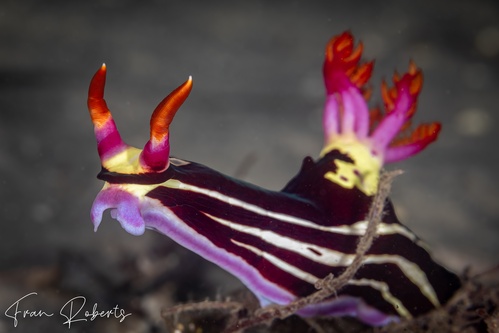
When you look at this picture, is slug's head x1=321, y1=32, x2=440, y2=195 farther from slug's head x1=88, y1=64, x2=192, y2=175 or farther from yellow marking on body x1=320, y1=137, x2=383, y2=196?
slug's head x1=88, y1=64, x2=192, y2=175

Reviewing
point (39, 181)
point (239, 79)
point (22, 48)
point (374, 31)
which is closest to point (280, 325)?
point (39, 181)

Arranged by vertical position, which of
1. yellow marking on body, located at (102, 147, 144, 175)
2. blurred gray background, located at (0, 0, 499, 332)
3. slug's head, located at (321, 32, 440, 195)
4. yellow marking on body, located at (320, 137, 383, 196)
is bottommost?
yellow marking on body, located at (102, 147, 144, 175)

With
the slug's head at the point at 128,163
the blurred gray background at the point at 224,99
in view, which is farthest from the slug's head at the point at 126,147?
the blurred gray background at the point at 224,99

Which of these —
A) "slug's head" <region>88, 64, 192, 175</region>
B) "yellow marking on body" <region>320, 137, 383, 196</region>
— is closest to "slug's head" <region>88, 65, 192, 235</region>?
"slug's head" <region>88, 64, 192, 175</region>

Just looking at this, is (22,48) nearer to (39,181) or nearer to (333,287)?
(39,181)

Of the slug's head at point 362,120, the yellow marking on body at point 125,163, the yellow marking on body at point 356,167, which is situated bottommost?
the yellow marking on body at point 125,163

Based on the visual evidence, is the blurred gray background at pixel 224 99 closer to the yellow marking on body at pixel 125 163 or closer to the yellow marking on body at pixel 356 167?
the yellow marking on body at pixel 356 167
